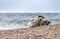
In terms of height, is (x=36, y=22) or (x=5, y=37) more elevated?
(x=5, y=37)

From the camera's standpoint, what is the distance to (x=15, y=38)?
4129 mm

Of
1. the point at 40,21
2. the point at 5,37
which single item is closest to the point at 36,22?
the point at 40,21

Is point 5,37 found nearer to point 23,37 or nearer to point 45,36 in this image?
point 23,37

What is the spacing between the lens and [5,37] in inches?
171

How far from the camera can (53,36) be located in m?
4.20

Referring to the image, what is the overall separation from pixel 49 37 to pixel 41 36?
204mm

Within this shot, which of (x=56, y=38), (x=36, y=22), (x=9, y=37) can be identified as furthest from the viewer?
(x=36, y=22)

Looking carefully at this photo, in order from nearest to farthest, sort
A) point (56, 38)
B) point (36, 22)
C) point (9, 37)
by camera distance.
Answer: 1. point (56, 38)
2. point (9, 37)
3. point (36, 22)

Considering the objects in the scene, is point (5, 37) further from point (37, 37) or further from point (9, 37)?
point (37, 37)

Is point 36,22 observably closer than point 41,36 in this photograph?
No

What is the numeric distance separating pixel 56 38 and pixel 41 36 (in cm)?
37

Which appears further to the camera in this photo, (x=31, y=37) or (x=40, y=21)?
(x=40, y=21)

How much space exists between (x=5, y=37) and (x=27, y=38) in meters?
0.62

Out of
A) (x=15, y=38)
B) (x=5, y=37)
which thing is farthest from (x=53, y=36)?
(x=5, y=37)
